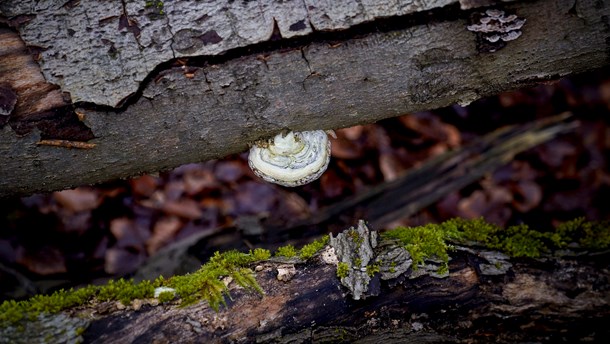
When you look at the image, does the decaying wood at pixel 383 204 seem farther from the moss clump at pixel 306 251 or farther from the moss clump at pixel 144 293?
the moss clump at pixel 144 293

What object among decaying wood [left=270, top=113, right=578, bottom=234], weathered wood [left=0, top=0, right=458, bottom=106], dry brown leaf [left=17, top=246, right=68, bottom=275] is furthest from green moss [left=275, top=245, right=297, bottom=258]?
dry brown leaf [left=17, top=246, right=68, bottom=275]

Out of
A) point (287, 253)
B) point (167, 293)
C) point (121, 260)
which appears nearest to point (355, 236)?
point (287, 253)

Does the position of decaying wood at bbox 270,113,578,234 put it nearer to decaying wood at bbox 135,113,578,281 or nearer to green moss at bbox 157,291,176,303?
decaying wood at bbox 135,113,578,281

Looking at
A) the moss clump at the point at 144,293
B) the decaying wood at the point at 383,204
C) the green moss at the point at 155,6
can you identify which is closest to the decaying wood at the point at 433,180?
the decaying wood at the point at 383,204

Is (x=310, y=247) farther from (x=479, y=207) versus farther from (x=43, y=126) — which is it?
(x=479, y=207)

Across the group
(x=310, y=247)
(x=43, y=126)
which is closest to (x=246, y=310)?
(x=310, y=247)

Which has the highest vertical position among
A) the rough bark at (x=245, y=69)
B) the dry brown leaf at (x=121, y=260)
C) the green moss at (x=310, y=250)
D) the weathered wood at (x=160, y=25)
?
the weathered wood at (x=160, y=25)

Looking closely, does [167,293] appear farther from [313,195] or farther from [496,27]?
[313,195]
